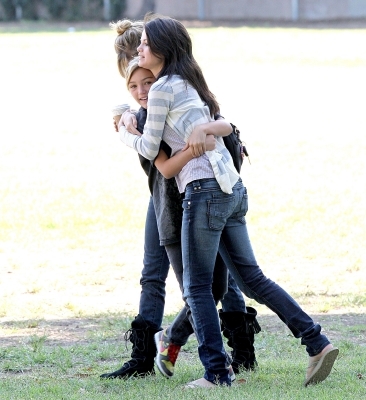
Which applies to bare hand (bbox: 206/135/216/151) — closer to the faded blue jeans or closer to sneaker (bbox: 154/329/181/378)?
the faded blue jeans

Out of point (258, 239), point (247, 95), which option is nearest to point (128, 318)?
point (258, 239)

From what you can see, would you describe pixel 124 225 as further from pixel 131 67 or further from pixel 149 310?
pixel 131 67

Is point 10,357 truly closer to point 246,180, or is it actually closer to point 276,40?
point 246,180

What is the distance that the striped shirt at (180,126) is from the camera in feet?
14.2

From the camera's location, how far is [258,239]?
33.7ft

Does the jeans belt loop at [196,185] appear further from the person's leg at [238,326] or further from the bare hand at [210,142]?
the person's leg at [238,326]

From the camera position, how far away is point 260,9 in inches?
1690

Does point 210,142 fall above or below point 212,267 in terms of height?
above

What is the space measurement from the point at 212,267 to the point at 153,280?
65 cm

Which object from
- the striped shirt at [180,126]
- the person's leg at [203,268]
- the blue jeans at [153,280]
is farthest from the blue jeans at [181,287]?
the striped shirt at [180,126]

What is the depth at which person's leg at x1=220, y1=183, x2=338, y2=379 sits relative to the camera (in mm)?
4473

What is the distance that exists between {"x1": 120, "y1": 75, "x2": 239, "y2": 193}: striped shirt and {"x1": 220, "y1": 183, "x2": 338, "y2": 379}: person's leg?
166 millimetres

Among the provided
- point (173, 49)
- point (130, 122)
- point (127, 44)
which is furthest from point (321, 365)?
point (127, 44)

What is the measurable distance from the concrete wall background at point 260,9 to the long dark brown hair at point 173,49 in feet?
122
